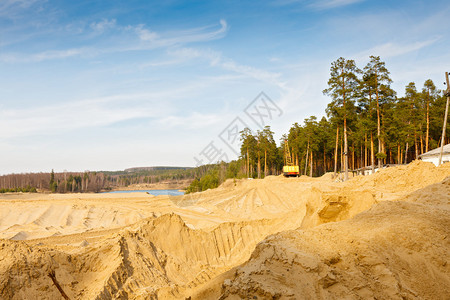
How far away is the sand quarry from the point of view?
15.2 feet

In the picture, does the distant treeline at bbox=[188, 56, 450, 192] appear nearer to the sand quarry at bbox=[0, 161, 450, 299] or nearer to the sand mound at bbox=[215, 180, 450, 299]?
the sand quarry at bbox=[0, 161, 450, 299]

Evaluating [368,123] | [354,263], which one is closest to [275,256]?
[354,263]

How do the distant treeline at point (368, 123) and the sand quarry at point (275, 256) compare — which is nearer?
the sand quarry at point (275, 256)

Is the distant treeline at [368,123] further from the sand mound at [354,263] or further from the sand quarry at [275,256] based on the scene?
the sand mound at [354,263]

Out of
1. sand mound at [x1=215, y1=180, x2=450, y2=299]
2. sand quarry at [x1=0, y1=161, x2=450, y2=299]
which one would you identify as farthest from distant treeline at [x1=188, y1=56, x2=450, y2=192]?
sand mound at [x1=215, y1=180, x2=450, y2=299]

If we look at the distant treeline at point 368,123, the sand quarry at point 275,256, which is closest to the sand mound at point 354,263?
the sand quarry at point 275,256

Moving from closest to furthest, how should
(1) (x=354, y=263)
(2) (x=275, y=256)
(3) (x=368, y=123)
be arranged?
(2) (x=275, y=256)
(1) (x=354, y=263)
(3) (x=368, y=123)

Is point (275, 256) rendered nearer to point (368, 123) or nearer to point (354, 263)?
point (354, 263)

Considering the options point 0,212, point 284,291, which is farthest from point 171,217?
point 0,212

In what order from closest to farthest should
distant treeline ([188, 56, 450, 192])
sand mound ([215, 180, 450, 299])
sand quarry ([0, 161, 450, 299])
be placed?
→ sand mound ([215, 180, 450, 299]), sand quarry ([0, 161, 450, 299]), distant treeline ([188, 56, 450, 192])

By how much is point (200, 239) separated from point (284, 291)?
9388 millimetres

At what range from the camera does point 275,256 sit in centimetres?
493

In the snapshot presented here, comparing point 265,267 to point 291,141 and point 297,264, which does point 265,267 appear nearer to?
point 297,264

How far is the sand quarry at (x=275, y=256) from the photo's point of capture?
15.2 feet
